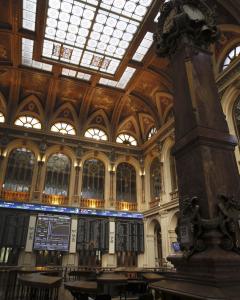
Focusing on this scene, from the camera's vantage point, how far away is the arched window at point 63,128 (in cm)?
1802

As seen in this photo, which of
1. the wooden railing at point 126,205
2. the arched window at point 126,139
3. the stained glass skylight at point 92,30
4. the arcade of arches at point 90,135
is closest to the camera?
the stained glass skylight at point 92,30

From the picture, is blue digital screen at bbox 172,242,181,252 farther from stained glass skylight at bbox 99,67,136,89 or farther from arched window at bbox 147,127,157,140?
stained glass skylight at bbox 99,67,136,89

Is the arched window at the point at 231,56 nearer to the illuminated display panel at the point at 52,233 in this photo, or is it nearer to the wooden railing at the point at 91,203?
the wooden railing at the point at 91,203

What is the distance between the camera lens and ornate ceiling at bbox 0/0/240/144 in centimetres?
1190

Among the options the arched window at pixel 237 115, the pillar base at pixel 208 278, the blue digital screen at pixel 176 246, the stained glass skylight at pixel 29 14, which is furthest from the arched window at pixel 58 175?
the pillar base at pixel 208 278

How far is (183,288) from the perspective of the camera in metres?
2.45

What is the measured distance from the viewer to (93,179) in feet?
57.4

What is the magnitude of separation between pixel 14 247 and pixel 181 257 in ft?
44.1

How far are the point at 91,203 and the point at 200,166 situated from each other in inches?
561

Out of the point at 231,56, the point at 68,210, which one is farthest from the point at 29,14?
the point at 68,210

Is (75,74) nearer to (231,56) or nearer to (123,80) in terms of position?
(123,80)

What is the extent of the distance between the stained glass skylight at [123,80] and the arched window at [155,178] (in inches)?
237

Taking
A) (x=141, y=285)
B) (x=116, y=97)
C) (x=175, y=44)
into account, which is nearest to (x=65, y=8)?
(x=116, y=97)

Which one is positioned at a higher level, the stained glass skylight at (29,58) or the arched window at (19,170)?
Result: the stained glass skylight at (29,58)
